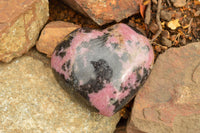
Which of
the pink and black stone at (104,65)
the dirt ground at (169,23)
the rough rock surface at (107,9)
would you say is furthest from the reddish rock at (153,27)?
the pink and black stone at (104,65)

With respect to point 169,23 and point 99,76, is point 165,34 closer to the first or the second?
point 169,23

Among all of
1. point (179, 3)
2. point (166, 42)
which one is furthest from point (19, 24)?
point (179, 3)

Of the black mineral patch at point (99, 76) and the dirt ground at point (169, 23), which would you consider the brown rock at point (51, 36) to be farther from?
the dirt ground at point (169, 23)

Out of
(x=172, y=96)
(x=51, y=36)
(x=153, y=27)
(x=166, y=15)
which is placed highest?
(x=166, y=15)

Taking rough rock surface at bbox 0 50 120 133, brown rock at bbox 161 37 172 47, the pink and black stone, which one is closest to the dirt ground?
brown rock at bbox 161 37 172 47

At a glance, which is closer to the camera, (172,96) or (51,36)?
(172,96)

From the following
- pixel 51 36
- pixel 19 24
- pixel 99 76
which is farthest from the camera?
pixel 51 36
